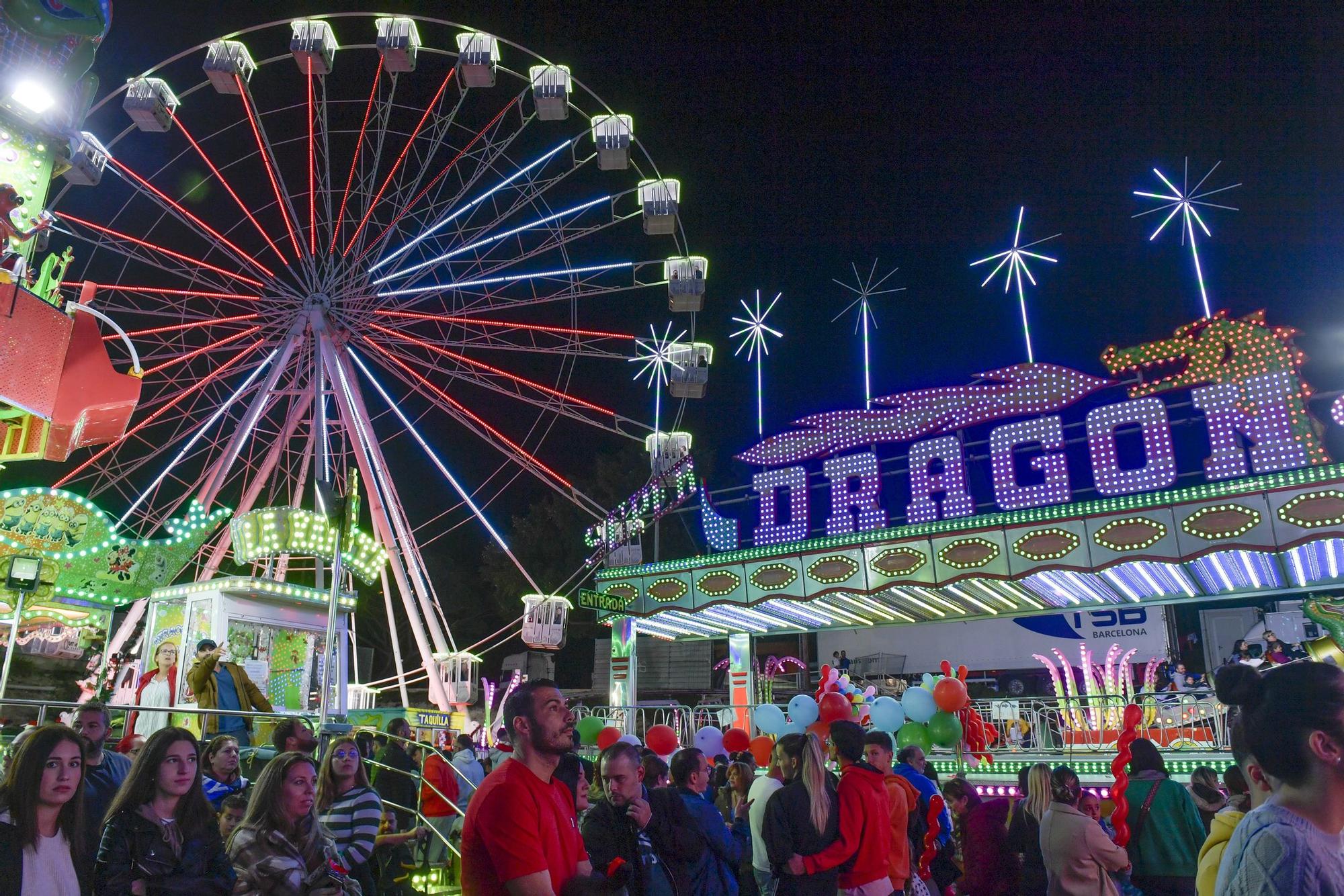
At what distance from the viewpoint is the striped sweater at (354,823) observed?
5.00m

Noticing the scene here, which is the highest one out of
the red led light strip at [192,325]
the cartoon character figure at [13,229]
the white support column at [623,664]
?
the red led light strip at [192,325]

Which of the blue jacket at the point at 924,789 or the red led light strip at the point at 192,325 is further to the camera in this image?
the red led light strip at the point at 192,325

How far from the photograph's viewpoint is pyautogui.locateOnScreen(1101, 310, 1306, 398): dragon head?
13.2m

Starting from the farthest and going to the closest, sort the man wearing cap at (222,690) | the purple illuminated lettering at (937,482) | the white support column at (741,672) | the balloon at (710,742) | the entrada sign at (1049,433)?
the white support column at (741,672), the purple illuminated lettering at (937,482), the entrada sign at (1049,433), the balloon at (710,742), the man wearing cap at (222,690)

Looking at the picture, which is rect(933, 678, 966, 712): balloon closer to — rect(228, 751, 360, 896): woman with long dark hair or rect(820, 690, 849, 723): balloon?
rect(820, 690, 849, 723): balloon

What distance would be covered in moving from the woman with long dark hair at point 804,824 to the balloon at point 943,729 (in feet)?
21.5

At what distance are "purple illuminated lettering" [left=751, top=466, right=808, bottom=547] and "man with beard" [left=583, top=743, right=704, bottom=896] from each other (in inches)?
488

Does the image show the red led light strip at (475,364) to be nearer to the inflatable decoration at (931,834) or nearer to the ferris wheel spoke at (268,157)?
the ferris wheel spoke at (268,157)

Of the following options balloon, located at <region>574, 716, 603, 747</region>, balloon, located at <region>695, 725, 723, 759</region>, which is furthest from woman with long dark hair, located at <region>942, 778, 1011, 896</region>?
balloon, located at <region>574, 716, 603, 747</region>

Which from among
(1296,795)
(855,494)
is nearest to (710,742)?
(855,494)

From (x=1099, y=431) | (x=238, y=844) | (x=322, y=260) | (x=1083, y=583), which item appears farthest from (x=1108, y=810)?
(x=322, y=260)

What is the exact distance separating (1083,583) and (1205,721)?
168 inches

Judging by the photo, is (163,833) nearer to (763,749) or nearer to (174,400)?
(763,749)

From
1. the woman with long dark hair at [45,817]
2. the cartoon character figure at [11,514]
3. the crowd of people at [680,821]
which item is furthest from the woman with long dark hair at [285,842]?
the cartoon character figure at [11,514]
